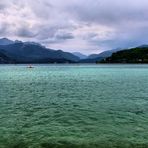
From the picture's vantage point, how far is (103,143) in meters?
22.0

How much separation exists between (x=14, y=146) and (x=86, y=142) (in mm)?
5560

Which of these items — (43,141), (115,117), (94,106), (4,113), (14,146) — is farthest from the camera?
(94,106)

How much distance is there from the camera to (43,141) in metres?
22.5

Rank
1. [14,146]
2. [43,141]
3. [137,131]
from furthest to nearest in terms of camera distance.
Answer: [137,131] → [43,141] → [14,146]

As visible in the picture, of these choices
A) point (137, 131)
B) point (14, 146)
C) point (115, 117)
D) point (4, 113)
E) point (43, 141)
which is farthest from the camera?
point (4, 113)

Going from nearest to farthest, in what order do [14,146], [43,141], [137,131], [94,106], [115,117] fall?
[14,146] < [43,141] < [137,131] < [115,117] < [94,106]

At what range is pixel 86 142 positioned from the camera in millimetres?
22297

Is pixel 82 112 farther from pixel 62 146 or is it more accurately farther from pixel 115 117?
pixel 62 146

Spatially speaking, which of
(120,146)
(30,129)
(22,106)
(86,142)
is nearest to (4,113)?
(22,106)

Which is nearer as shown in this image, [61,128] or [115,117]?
[61,128]

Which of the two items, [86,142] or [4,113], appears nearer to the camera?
[86,142]

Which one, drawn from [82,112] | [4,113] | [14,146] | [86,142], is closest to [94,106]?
[82,112]

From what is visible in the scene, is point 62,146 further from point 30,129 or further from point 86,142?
point 30,129

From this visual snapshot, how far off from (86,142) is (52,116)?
1049 centimetres
